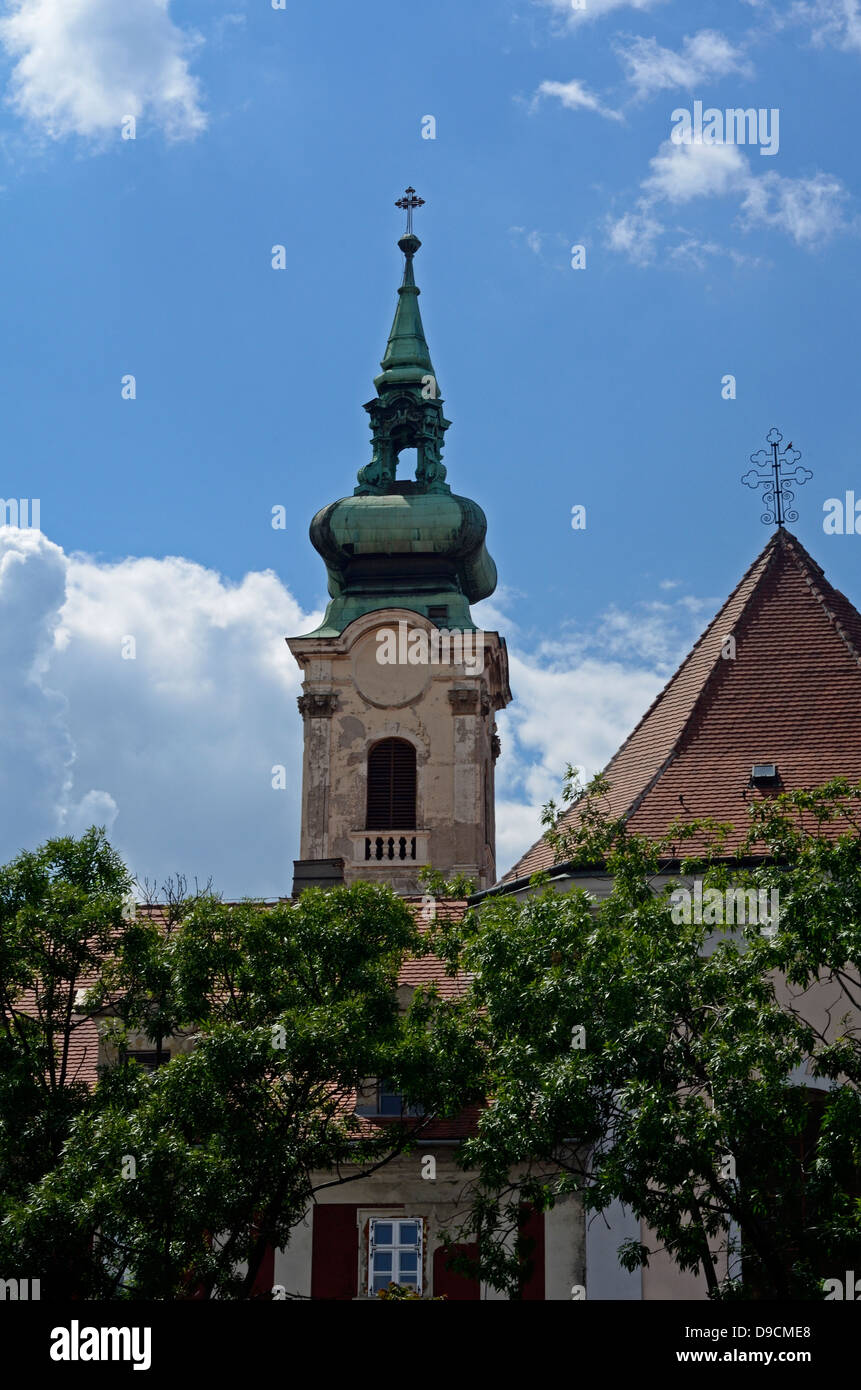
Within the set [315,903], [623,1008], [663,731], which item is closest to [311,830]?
[663,731]

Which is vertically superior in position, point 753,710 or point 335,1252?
point 753,710

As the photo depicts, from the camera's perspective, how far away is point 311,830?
52094 millimetres

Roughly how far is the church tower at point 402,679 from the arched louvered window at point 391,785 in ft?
0.12

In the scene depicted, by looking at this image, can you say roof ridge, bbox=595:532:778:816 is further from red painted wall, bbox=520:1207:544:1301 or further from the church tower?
the church tower

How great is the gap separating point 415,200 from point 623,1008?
46713 millimetres

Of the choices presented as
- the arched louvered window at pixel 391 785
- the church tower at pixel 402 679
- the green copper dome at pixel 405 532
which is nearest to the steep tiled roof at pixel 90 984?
the church tower at pixel 402 679

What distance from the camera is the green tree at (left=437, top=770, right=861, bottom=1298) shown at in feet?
58.8

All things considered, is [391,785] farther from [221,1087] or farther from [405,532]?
[221,1087]

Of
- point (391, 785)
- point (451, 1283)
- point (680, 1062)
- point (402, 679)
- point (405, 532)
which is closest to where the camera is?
point (680, 1062)

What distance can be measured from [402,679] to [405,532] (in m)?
4.63

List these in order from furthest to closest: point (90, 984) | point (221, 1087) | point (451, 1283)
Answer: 1. point (90, 984)
2. point (451, 1283)
3. point (221, 1087)

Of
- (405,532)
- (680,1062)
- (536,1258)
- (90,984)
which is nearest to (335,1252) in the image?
(536,1258)

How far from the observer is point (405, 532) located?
2201 inches
